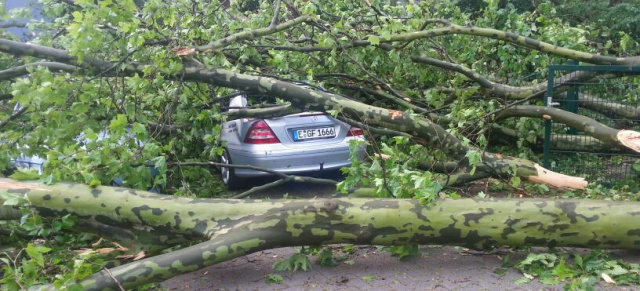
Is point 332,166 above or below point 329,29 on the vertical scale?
below

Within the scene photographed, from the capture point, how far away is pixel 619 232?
3988 mm

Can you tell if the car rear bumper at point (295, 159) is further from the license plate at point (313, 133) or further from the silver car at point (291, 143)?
the license plate at point (313, 133)

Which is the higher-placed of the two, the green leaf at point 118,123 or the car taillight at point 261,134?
the green leaf at point 118,123

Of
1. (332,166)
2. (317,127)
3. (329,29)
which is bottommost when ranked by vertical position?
(332,166)

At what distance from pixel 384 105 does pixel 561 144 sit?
2.09 meters

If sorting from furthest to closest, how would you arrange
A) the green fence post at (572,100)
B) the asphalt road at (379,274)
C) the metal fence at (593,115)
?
the green fence post at (572,100)
the metal fence at (593,115)
the asphalt road at (379,274)

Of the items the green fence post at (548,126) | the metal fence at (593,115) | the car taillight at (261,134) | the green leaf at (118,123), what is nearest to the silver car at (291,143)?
the car taillight at (261,134)

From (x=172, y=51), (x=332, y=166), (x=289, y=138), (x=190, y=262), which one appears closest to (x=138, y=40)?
(x=172, y=51)

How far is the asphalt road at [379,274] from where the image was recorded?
395 centimetres

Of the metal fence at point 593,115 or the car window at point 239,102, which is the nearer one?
the metal fence at point 593,115

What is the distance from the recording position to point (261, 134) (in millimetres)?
7008

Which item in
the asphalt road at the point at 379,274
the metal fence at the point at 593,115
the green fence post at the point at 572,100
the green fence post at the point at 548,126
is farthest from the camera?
the green fence post at the point at 572,100

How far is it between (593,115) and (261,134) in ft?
12.4

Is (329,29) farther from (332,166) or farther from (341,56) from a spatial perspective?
(332,166)
